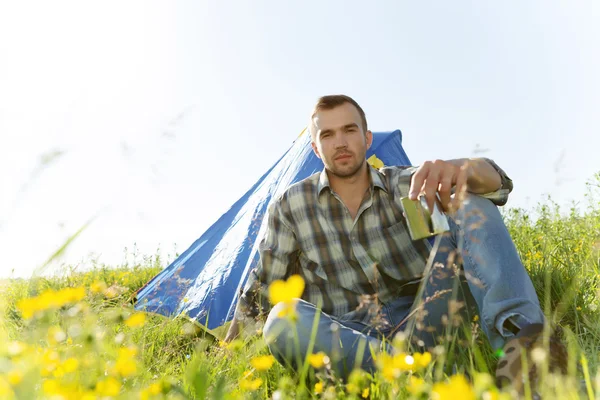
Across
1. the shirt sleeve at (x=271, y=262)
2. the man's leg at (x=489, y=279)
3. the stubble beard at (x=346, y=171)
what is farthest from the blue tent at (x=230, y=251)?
the man's leg at (x=489, y=279)

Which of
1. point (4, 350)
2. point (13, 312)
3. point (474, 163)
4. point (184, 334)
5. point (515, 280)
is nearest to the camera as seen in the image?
point (4, 350)

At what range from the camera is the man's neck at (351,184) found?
8.49 feet

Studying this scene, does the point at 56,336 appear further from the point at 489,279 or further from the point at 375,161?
the point at 375,161

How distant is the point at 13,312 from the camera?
148 inches

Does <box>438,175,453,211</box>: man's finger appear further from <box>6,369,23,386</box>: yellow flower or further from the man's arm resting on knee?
<box>6,369,23,386</box>: yellow flower

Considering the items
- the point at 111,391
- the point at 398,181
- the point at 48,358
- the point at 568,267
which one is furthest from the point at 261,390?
the point at 568,267

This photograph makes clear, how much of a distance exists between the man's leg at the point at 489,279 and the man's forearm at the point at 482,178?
0.24ft

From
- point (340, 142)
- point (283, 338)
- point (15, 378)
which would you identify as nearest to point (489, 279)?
point (283, 338)

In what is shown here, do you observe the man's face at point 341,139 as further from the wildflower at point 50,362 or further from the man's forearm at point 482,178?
the wildflower at point 50,362

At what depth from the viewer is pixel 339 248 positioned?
2.49 m

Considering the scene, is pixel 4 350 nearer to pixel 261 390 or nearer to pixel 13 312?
pixel 261 390

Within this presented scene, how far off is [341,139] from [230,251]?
4.27 ft

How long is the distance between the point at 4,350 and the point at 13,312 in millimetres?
3147

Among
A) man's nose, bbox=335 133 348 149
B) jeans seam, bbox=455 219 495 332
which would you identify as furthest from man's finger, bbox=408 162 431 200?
man's nose, bbox=335 133 348 149
